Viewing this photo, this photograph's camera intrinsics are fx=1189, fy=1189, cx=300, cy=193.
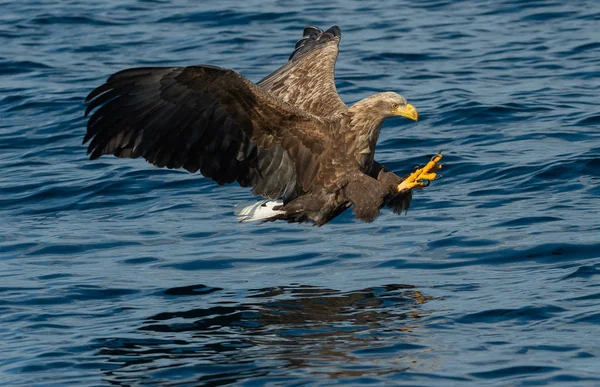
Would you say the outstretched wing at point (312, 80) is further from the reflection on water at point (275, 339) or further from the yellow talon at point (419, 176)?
the reflection on water at point (275, 339)

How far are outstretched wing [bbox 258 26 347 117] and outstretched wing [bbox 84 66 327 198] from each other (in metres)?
0.63

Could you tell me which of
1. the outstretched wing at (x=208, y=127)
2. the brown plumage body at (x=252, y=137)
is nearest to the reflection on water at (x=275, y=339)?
the brown plumage body at (x=252, y=137)

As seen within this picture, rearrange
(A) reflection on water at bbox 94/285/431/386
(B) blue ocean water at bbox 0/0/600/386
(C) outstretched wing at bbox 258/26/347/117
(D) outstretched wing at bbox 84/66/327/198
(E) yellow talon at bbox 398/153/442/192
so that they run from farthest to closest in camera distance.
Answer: (C) outstretched wing at bbox 258/26/347/117 → (E) yellow talon at bbox 398/153/442/192 → (D) outstretched wing at bbox 84/66/327/198 → (B) blue ocean water at bbox 0/0/600/386 → (A) reflection on water at bbox 94/285/431/386

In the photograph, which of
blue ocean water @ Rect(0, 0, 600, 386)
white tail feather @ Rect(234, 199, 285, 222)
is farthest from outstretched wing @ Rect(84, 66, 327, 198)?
blue ocean water @ Rect(0, 0, 600, 386)

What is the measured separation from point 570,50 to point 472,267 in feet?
23.0

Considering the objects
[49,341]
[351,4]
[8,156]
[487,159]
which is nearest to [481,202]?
[487,159]

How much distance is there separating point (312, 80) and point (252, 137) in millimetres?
1427

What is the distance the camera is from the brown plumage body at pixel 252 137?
7.66 m

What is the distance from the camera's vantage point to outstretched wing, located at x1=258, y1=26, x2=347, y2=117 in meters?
8.98

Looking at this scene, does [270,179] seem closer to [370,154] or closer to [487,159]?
[370,154]

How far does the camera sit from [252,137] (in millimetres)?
8094

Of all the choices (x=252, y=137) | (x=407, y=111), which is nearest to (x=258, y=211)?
(x=252, y=137)

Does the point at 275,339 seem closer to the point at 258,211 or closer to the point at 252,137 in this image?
the point at 258,211

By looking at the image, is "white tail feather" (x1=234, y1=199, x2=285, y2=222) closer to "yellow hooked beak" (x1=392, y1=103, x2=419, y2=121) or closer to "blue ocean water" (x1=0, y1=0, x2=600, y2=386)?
"blue ocean water" (x1=0, y1=0, x2=600, y2=386)
